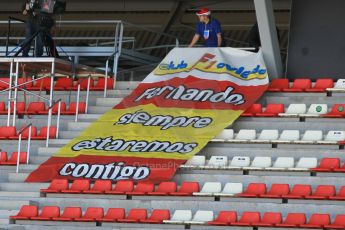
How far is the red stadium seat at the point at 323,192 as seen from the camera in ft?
54.6

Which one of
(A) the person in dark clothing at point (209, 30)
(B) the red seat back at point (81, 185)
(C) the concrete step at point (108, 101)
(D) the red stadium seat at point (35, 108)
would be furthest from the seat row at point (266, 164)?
(D) the red stadium seat at point (35, 108)

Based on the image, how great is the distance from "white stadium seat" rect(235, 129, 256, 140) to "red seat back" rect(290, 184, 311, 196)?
5.13 feet

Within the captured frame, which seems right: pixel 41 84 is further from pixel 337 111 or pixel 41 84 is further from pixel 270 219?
pixel 270 219

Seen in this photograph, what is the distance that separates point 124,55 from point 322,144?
492 cm

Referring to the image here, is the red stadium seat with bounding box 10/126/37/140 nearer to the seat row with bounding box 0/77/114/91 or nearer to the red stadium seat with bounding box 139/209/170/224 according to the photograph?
the seat row with bounding box 0/77/114/91

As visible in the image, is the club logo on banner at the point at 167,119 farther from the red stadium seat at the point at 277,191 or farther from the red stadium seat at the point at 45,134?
the red stadium seat at the point at 277,191

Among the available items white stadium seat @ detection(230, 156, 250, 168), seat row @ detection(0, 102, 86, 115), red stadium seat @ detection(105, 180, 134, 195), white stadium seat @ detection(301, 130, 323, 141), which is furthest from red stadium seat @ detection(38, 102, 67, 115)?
white stadium seat @ detection(301, 130, 323, 141)

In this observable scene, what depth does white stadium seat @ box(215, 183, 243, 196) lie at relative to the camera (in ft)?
56.1

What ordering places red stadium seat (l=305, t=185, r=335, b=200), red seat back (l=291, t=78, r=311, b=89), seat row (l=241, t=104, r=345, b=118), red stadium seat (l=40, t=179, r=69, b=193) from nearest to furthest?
red stadium seat (l=305, t=185, r=335, b=200) → red stadium seat (l=40, t=179, r=69, b=193) → seat row (l=241, t=104, r=345, b=118) → red seat back (l=291, t=78, r=311, b=89)

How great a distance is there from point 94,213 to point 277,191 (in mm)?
2605

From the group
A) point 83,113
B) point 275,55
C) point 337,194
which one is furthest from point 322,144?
point 83,113

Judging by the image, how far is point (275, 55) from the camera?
19.9 meters

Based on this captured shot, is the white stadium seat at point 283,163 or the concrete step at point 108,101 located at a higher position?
the concrete step at point 108,101

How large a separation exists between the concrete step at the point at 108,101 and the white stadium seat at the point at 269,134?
2.93m
